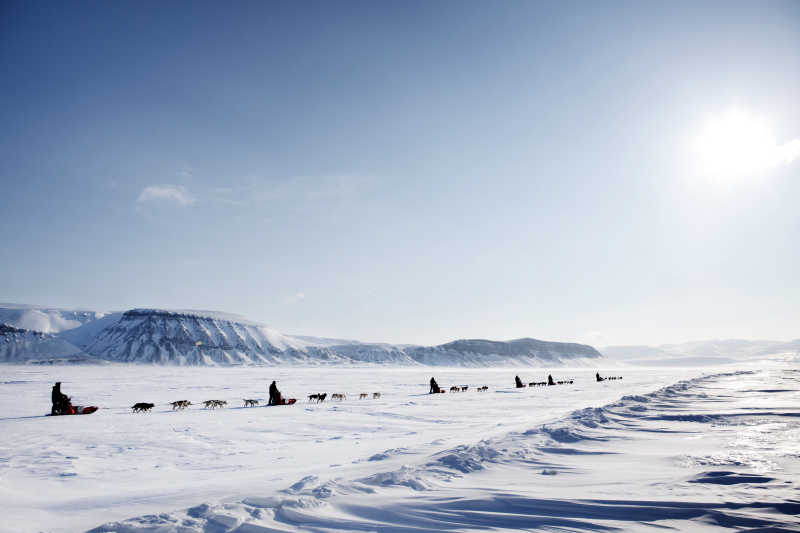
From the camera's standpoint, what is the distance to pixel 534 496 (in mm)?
5047

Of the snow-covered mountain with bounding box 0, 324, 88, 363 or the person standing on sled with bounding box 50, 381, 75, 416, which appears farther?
the snow-covered mountain with bounding box 0, 324, 88, 363

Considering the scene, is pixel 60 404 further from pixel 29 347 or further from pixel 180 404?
pixel 29 347

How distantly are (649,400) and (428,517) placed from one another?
18.5 m

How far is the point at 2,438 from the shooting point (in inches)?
468

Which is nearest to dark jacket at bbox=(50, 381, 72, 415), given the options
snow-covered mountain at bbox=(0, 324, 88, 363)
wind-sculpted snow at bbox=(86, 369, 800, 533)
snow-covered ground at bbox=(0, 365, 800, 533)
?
snow-covered ground at bbox=(0, 365, 800, 533)

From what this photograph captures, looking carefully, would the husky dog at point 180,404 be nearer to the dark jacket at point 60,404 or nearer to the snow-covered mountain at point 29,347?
the dark jacket at point 60,404

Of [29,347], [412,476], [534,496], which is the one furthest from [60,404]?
[29,347]

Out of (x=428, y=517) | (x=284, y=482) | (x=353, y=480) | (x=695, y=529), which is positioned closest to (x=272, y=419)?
(x=284, y=482)

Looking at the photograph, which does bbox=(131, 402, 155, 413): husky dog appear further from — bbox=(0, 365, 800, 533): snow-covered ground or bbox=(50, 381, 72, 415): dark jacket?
bbox=(0, 365, 800, 533): snow-covered ground

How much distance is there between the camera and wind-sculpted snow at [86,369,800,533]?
166 inches

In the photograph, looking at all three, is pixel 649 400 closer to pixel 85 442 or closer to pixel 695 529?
pixel 695 529

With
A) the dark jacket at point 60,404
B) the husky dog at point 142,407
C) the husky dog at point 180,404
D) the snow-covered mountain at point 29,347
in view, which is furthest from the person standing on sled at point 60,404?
the snow-covered mountain at point 29,347

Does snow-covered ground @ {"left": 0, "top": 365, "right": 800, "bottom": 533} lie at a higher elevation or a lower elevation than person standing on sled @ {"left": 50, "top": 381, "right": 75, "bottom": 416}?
higher

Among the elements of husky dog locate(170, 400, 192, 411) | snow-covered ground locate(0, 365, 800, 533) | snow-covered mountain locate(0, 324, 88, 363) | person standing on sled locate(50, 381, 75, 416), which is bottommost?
snow-covered mountain locate(0, 324, 88, 363)
